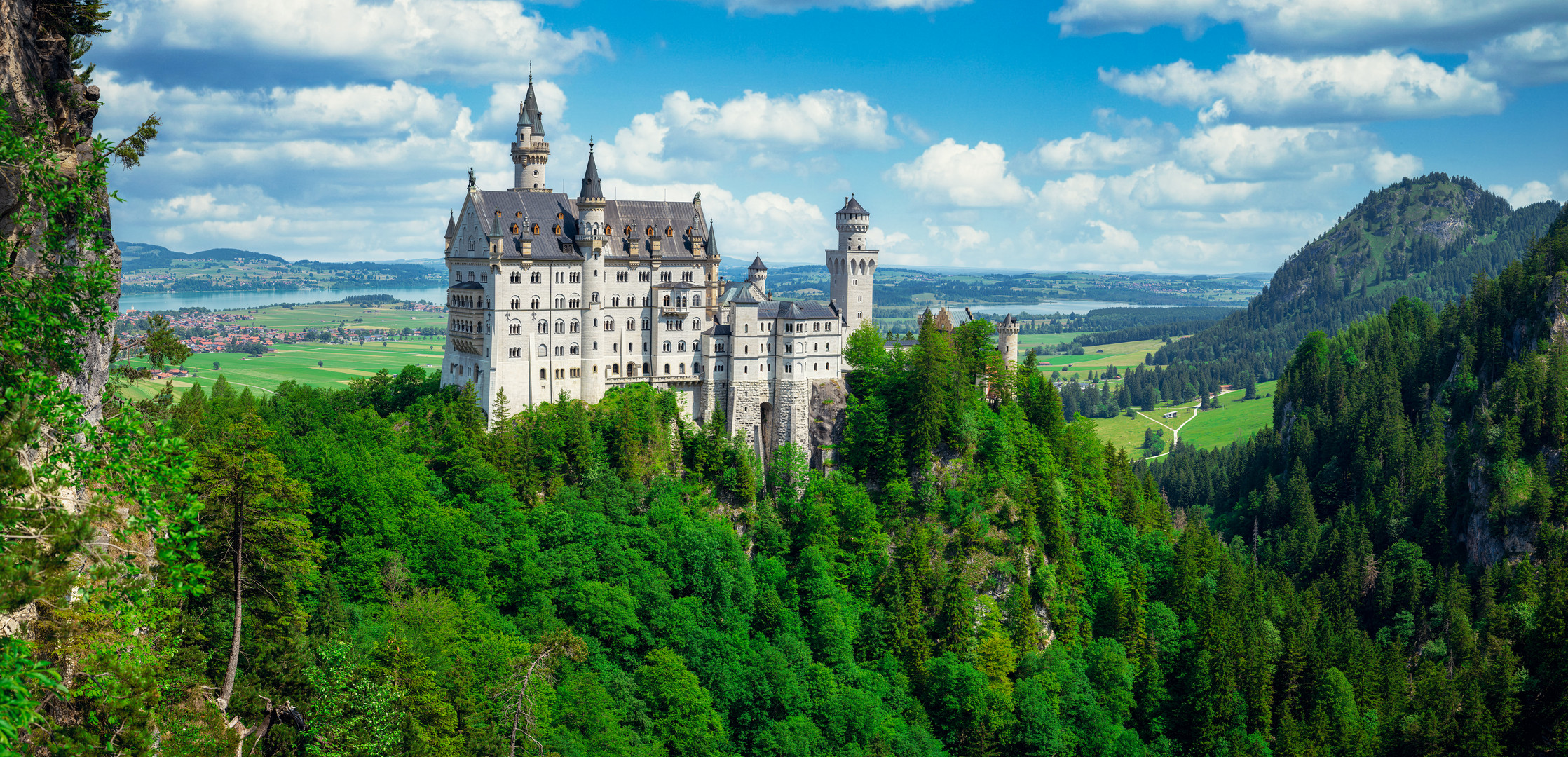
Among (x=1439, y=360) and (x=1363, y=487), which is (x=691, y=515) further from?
(x=1439, y=360)

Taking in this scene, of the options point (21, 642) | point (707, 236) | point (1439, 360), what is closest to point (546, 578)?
point (707, 236)

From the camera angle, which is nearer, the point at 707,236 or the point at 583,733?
the point at 583,733

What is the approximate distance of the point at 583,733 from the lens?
194ft

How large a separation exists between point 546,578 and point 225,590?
85.1ft

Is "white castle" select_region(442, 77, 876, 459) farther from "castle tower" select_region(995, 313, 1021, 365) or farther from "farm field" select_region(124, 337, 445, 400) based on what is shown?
"farm field" select_region(124, 337, 445, 400)

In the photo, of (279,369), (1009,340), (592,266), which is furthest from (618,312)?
(279,369)

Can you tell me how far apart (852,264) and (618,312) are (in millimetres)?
21198

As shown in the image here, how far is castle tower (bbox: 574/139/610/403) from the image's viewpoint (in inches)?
3393

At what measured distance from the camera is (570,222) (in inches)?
3455

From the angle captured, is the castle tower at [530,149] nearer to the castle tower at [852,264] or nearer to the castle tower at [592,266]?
the castle tower at [592,266]

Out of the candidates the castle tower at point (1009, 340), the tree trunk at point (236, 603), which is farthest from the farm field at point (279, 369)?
the tree trunk at point (236, 603)

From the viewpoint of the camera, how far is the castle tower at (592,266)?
86.2m

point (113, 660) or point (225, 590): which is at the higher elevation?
point (113, 660)

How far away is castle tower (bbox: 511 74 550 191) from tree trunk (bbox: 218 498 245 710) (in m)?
48.9
